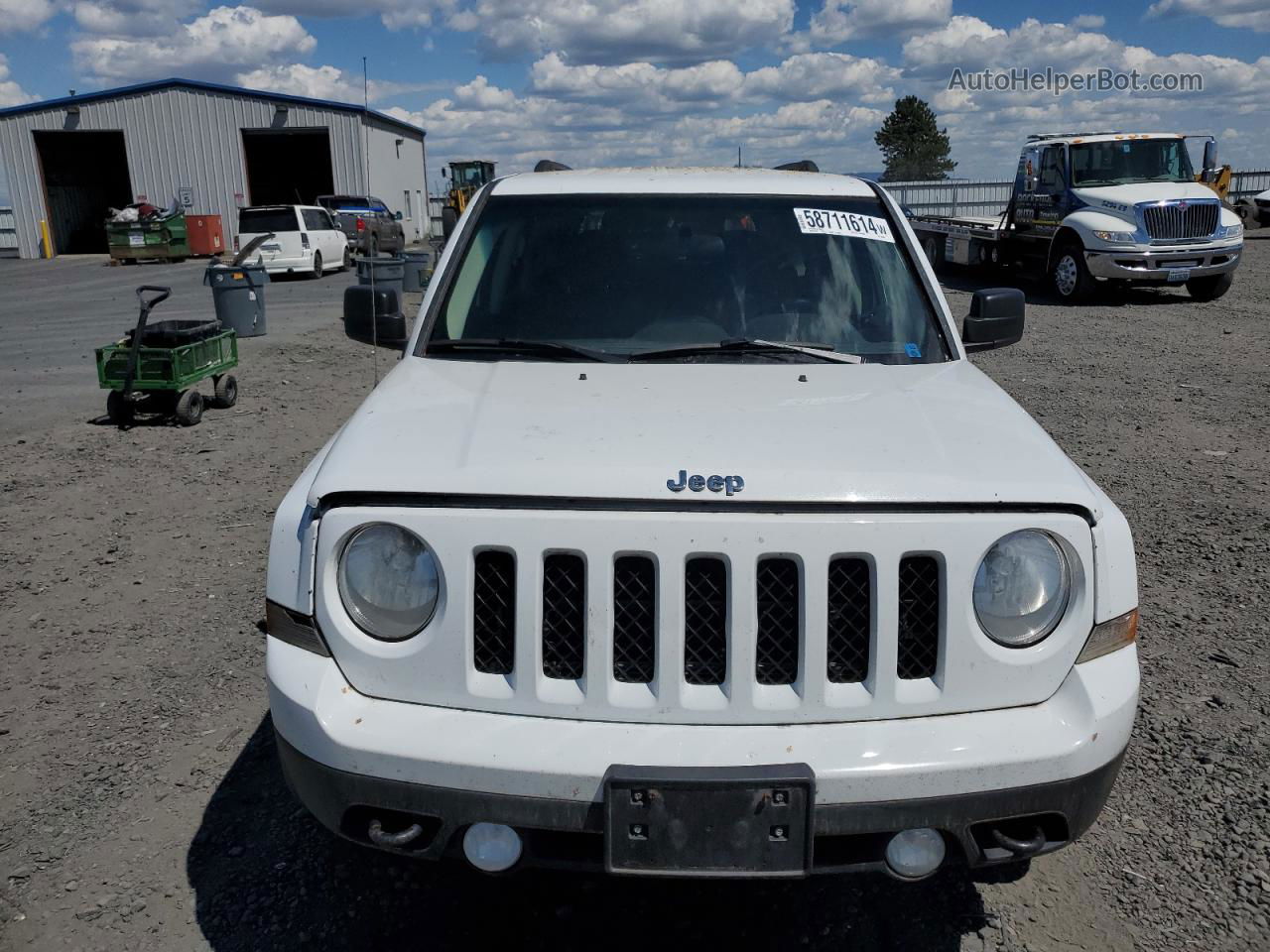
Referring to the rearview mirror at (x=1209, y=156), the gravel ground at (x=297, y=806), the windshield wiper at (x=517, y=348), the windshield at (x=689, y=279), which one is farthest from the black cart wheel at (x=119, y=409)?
the rearview mirror at (x=1209, y=156)

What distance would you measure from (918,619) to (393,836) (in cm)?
123

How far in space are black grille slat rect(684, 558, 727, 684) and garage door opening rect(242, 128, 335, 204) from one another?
4406 centimetres

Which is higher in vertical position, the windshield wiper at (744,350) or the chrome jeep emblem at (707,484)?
the windshield wiper at (744,350)

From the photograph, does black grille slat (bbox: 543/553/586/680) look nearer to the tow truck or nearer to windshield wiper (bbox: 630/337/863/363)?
windshield wiper (bbox: 630/337/863/363)

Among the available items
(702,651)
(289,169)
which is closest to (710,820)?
(702,651)

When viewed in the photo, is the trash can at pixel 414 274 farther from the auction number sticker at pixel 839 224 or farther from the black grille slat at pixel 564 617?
the black grille slat at pixel 564 617

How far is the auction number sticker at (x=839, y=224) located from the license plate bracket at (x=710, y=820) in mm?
2236

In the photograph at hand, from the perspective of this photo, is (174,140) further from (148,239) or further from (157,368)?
(157,368)

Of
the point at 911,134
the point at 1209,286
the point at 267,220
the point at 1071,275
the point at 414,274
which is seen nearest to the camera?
the point at 1209,286

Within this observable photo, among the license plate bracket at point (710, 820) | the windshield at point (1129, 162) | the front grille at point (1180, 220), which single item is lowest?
the license plate bracket at point (710, 820)

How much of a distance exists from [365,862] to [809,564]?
5.61ft

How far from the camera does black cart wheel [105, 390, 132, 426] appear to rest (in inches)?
352

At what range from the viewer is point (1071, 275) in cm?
1744

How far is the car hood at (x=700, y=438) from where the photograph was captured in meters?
2.28
